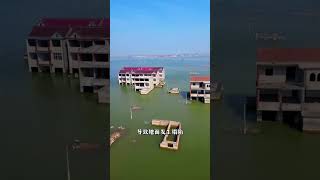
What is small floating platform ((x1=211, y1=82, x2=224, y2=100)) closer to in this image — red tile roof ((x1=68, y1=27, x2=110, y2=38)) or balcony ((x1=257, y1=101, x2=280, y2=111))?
balcony ((x1=257, y1=101, x2=280, y2=111))

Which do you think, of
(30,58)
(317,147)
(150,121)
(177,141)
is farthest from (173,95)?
(30,58)

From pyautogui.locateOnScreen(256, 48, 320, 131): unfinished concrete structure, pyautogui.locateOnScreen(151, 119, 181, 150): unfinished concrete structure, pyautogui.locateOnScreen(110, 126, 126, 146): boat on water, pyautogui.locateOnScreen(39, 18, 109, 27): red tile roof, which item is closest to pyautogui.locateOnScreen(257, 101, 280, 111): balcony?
pyautogui.locateOnScreen(256, 48, 320, 131): unfinished concrete structure

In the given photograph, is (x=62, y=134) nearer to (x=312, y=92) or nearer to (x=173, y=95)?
(x=173, y=95)

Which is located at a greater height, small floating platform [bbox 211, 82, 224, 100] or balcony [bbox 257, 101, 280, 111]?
small floating platform [bbox 211, 82, 224, 100]

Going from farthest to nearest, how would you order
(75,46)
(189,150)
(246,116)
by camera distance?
(75,46) → (246,116) → (189,150)

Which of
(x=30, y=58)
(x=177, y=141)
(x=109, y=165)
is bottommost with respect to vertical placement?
(x=109, y=165)

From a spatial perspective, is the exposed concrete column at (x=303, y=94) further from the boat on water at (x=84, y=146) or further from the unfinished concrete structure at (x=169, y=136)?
the boat on water at (x=84, y=146)

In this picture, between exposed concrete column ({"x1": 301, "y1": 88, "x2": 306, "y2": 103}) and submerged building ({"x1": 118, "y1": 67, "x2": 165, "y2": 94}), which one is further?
exposed concrete column ({"x1": 301, "y1": 88, "x2": 306, "y2": 103})

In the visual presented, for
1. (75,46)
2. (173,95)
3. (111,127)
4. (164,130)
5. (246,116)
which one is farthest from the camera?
(75,46)
